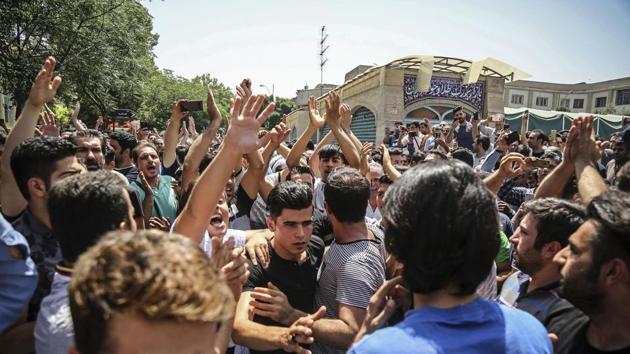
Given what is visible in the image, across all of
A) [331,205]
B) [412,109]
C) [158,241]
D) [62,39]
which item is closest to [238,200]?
[331,205]

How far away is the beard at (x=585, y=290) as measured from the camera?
138cm

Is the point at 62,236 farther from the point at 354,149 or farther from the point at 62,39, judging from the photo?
the point at 62,39

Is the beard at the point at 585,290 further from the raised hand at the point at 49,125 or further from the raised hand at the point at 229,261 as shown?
the raised hand at the point at 49,125

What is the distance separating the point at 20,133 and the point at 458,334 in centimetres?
292

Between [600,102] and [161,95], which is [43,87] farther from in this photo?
[600,102]

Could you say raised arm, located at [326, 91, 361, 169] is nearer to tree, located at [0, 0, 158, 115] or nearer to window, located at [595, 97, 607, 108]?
tree, located at [0, 0, 158, 115]

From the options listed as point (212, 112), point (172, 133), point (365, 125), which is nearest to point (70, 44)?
point (172, 133)

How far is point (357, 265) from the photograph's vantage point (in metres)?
2.04

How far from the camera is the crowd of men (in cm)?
92

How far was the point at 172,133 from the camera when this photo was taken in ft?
16.5

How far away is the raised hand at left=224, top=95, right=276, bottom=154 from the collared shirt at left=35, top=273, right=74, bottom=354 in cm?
92

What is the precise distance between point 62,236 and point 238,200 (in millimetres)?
2393

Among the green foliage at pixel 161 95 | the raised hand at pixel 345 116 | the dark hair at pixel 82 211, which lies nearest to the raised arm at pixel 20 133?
the dark hair at pixel 82 211

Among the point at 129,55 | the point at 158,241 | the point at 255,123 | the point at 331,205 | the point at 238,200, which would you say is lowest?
the point at 238,200
